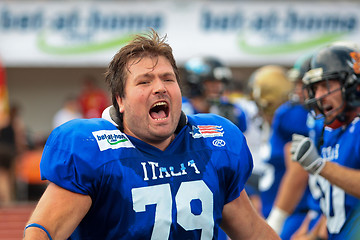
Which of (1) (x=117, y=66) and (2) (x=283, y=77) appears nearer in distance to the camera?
(1) (x=117, y=66)

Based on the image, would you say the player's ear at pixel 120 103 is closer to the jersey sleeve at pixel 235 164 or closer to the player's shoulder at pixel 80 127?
the player's shoulder at pixel 80 127

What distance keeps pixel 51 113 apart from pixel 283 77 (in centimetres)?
822

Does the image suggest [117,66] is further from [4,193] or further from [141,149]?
[4,193]

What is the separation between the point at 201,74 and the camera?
249 inches

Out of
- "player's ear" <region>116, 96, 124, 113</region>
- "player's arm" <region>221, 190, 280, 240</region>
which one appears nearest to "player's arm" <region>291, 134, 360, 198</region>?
"player's arm" <region>221, 190, 280, 240</region>

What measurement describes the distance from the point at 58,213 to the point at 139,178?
36 cm

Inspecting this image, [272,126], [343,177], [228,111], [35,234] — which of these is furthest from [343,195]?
[272,126]

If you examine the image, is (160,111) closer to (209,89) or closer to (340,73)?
(340,73)

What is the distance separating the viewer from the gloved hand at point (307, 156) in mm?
3592

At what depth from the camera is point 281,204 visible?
4957 millimetres

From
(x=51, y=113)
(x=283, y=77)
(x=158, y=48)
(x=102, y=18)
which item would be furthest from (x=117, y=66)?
(x=51, y=113)

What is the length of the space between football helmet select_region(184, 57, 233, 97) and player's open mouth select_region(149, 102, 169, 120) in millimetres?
3190

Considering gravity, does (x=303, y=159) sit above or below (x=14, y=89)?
above

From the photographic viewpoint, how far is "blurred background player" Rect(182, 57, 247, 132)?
20.0ft
